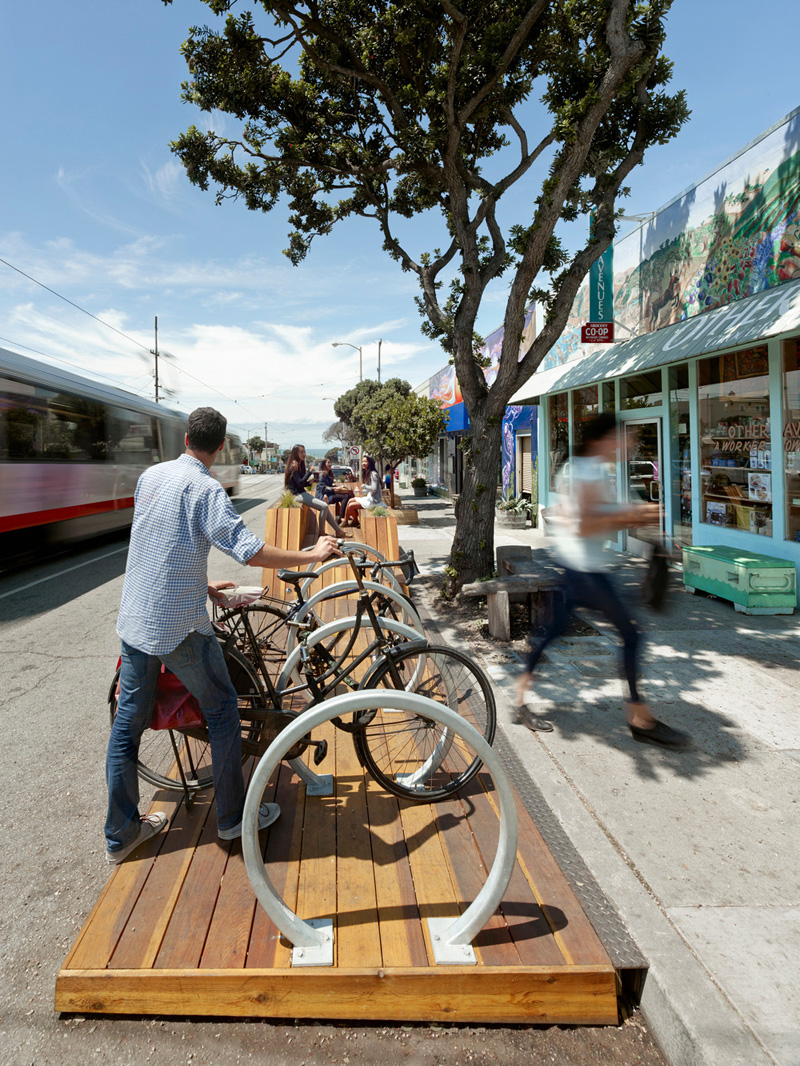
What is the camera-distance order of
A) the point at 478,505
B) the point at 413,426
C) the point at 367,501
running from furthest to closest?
the point at 413,426
the point at 367,501
the point at 478,505

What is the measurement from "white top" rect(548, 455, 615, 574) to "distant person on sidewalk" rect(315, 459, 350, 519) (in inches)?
378

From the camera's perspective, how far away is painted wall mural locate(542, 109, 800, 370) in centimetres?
690

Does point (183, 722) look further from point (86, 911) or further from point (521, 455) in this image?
point (521, 455)

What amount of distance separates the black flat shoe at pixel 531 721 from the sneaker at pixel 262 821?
191cm

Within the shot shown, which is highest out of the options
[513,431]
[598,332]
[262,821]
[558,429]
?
[598,332]

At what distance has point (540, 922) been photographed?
2428 millimetres

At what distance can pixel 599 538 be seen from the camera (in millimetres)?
4008

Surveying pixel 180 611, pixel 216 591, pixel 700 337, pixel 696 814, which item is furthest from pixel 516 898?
pixel 700 337

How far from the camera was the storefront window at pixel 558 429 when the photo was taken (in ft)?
45.7

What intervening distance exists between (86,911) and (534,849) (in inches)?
75.8

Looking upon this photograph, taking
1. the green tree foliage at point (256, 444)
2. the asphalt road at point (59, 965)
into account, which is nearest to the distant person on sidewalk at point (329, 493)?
the asphalt road at point (59, 965)

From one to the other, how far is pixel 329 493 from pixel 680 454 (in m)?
7.69

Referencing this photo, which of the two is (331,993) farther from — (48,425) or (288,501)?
(48,425)

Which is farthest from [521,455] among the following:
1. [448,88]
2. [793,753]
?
[793,753]
